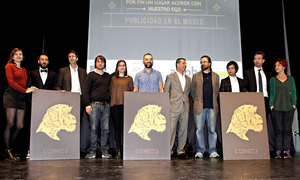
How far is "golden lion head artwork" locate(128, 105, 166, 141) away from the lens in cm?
364

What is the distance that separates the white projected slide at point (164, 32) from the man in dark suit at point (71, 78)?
0.76 meters

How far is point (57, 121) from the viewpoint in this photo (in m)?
3.76

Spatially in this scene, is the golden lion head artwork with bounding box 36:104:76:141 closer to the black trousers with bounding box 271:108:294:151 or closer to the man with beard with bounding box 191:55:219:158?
the man with beard with bounding box 191:55:219:158

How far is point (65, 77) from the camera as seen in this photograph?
4262 mm

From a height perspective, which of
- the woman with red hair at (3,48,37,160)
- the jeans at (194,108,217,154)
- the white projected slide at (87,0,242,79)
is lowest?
the jeans at (194,108,217,154)

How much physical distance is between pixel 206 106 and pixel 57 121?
7.12 feet

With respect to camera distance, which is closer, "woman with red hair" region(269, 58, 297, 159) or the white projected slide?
"woman with red hair" region(269, 58, 297, 159)

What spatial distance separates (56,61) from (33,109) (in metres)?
1.86

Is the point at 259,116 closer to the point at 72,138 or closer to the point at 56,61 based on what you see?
the point at 72,138

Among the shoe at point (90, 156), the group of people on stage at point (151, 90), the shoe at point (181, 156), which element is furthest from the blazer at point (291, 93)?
the shoe at point (90, 156)

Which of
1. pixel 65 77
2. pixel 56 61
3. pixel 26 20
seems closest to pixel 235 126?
pixel 65 77

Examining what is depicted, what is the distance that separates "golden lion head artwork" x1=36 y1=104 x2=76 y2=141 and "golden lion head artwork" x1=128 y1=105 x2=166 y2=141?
89cm

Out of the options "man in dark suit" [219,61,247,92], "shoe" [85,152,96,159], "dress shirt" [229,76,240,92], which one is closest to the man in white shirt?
"man in dark suit" [219,61,247,92]

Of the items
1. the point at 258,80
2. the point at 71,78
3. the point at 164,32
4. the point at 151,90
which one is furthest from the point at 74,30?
the point at 258,80
